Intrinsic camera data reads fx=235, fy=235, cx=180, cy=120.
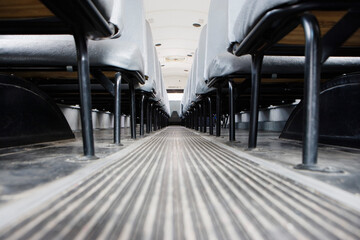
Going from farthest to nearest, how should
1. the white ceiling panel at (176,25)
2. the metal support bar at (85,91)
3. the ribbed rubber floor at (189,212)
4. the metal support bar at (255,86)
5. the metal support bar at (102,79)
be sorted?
1. the white ceiling panel at (176,25)
2. the metal support bar at (102,79)
3. the metal support bar at (255,86)
4. the metal support bar at (85,91)
5. the ribbed rubber floor at (189,212)

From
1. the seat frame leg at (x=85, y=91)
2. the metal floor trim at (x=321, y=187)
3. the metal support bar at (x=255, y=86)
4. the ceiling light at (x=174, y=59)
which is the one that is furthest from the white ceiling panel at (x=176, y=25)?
the metal floor trim at (x=321, y=187)

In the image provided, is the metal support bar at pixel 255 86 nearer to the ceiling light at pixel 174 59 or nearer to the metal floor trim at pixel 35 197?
Result: the metal floor trim at pixel 35 197

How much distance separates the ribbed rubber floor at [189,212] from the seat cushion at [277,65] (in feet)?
2.92

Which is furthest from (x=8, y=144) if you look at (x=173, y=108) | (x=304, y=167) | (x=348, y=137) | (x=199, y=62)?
(x=173, y=108)

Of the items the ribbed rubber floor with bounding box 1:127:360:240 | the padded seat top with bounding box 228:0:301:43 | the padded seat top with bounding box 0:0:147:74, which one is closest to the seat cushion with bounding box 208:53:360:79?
the padded seat top with bounding box 228:0:301:43

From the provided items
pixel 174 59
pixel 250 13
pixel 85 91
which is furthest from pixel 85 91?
pixel 174 59

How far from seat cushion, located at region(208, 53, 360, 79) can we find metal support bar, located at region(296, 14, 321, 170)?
69 centimetres

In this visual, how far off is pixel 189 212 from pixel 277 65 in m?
1.22

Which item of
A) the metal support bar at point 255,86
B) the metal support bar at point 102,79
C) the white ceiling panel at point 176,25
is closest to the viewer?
the metal support bar at point 255,86

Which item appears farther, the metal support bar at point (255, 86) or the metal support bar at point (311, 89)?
the metal support bar at point (255, 86)

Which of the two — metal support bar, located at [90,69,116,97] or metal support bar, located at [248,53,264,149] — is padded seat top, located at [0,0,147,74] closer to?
metal support bar, located at [90,69,116,97]

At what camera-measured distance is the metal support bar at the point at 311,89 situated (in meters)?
0.64

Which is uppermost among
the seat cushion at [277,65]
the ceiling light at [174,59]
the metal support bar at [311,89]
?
the ceiling light at [174,59]

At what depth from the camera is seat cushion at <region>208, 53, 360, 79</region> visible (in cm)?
134
